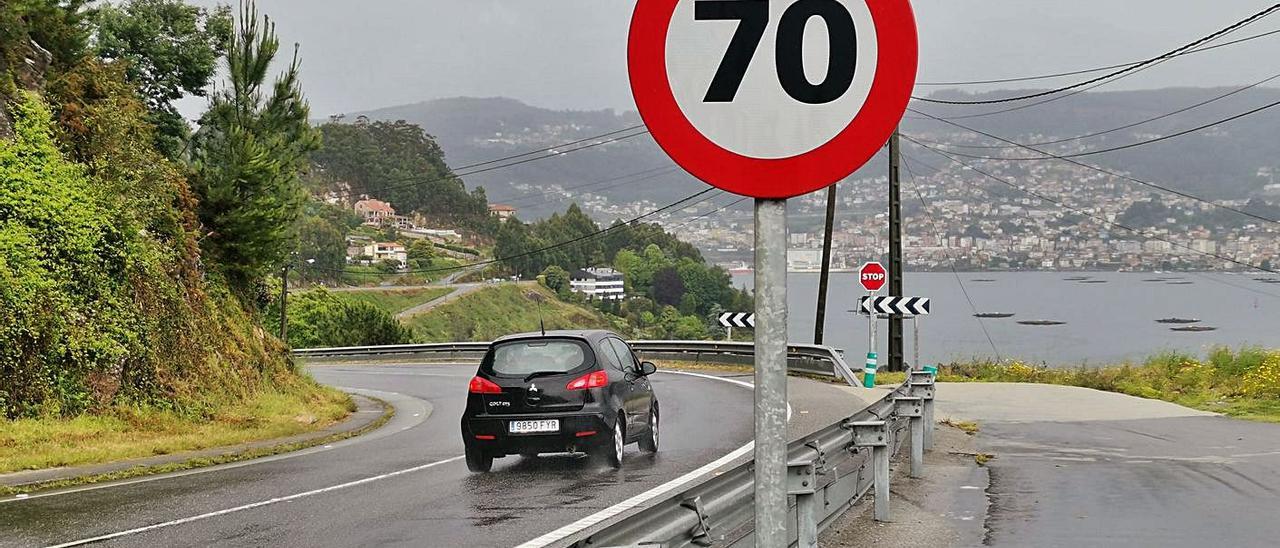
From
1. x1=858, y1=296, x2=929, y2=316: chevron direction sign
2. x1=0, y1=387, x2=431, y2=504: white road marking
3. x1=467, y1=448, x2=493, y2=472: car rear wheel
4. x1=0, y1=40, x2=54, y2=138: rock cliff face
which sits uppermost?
x1=0, y1=40, x2=54, y2=138: rock cliff face

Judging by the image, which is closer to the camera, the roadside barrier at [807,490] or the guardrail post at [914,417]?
the roadside barrier at [807,490]

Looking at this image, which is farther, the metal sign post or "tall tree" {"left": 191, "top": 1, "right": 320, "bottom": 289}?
"tall tree" {"left": 191, "top": 1, "right": 320, "bottom": 289}

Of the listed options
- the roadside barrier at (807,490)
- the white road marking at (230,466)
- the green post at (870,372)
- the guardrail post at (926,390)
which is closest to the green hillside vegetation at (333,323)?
the green post at (870,372)

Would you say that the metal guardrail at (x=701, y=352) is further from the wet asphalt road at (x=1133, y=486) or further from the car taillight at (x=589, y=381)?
the car taillight at (x=589, y=381)

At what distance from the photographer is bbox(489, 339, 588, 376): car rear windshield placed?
49.5 feet

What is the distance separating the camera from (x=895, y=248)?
36469 millimetres

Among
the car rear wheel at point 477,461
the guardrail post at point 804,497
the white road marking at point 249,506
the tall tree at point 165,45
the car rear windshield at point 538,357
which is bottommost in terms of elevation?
the white road marking at point 249,506

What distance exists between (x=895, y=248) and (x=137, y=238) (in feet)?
72.2

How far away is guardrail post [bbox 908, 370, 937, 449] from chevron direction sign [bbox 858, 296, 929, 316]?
50.1 feet

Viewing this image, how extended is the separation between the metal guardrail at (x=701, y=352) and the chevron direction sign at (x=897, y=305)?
6.88 feet

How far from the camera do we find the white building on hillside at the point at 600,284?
126500 mm

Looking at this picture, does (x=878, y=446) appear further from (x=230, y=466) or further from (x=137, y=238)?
(x=137, y=238)

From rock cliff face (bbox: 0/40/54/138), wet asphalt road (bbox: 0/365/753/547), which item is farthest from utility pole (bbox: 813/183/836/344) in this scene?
rock cliff face (bbox: 0/40/54/138)

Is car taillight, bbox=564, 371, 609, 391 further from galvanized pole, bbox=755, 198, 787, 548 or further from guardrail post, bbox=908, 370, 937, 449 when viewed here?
galvanized pole, bbox=755, 198, 787, 548
